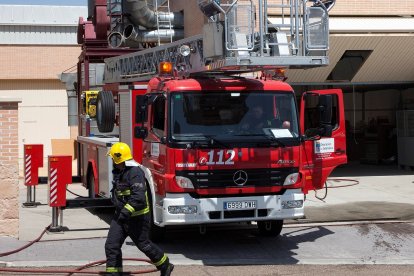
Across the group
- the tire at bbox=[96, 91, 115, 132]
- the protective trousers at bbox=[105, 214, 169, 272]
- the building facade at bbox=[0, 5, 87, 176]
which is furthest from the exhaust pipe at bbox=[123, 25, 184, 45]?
the building facade at bbox=[0, 5, 87, 176]

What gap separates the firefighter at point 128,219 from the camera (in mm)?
8164

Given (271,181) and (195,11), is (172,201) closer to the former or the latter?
(271,181)

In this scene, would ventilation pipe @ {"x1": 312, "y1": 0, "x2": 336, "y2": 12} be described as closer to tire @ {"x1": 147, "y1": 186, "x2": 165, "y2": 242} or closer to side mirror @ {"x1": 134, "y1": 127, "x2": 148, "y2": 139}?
side mirror @ {"x1": 134, "y1": 127, "x2": 148, "y2": 139}

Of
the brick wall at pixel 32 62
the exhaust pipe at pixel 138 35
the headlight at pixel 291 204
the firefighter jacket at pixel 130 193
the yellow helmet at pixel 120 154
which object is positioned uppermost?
the brick wall at pixel 32 62

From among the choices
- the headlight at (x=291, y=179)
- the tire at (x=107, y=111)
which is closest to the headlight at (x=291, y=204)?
the headlight at (x=291, y=179)

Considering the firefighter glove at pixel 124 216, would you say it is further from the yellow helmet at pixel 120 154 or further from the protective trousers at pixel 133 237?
the yellow helmet at pixel 120 154

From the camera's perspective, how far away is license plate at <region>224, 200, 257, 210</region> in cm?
Answer: 983

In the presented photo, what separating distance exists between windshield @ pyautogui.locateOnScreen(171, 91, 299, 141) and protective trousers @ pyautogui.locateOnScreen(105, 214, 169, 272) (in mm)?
1904

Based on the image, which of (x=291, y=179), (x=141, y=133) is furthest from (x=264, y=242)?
(x=141, y=133)

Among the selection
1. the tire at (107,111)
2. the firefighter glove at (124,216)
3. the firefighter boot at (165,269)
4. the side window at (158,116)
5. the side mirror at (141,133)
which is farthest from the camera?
the tire at (107,111)

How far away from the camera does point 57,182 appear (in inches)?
459

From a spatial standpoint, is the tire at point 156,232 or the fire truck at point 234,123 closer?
the fire truck at point 234,123

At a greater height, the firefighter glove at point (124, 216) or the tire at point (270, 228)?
the firefighter glove at point (124, 216)

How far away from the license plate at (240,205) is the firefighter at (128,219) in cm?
171
